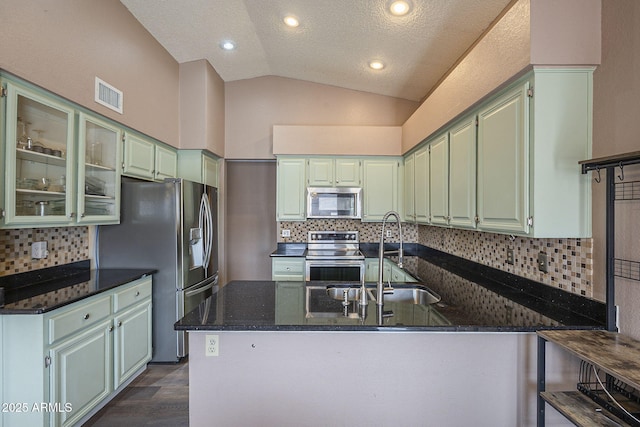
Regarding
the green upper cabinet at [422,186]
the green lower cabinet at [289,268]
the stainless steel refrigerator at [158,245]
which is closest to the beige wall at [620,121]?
the green upper cabinet at [422,186]

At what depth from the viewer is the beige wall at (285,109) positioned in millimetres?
4246

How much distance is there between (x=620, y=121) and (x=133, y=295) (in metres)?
3.22

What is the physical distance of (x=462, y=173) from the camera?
2.25 m

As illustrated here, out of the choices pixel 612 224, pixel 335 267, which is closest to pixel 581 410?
pixel 612 224

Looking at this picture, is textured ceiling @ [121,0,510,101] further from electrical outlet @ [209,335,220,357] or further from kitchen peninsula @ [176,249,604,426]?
electrical outlet @ [209,335,220,357]

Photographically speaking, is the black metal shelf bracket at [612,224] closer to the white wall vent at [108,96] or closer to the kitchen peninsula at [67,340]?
the kitchen peninsula at [67,340]

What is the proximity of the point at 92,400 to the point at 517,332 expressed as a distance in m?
2.57

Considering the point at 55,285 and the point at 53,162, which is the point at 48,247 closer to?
the point at 55,285

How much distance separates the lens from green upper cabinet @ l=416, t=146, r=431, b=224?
3024 mm

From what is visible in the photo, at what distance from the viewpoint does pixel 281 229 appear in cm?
423

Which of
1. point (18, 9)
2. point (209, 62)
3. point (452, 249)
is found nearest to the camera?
point (18, 9)

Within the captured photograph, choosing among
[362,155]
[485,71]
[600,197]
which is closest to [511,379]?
[600,197]

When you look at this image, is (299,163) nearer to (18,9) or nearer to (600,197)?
(18,9)

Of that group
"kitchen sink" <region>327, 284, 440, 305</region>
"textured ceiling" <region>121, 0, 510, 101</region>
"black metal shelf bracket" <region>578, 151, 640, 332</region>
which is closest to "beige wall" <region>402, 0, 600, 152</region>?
"black metal shelf bracket" <region>578, 151, 640, 332</region>
